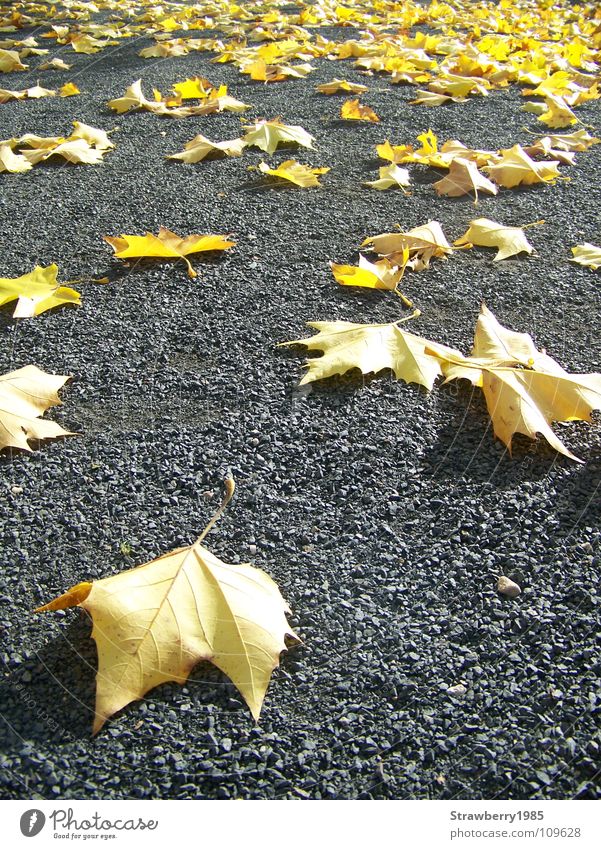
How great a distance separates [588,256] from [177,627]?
5.71 ft

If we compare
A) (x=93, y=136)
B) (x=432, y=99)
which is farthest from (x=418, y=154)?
(x=93, y=136)

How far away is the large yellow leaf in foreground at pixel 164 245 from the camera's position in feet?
6.45

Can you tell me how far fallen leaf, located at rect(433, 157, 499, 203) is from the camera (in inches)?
95.4

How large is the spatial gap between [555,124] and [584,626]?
113 inches

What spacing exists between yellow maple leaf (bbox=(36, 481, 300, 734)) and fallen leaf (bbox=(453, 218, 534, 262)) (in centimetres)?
147

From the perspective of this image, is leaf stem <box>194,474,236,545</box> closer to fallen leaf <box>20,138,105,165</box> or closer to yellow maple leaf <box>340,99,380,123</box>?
fallen leaf <box>20,138,105,165</box>

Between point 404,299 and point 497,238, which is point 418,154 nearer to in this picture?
point 497,238

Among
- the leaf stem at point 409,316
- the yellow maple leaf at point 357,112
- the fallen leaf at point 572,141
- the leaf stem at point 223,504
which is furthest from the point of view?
the yellow maple leaf at point 357,112

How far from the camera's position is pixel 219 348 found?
65.5 inches

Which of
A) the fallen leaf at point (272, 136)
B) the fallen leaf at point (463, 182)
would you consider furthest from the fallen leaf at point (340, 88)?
the fallen leaf at point (463, 182)

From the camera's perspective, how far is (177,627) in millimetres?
981

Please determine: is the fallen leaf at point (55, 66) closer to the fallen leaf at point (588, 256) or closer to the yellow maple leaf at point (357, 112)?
the yellow maple leaf at point (357, 112)

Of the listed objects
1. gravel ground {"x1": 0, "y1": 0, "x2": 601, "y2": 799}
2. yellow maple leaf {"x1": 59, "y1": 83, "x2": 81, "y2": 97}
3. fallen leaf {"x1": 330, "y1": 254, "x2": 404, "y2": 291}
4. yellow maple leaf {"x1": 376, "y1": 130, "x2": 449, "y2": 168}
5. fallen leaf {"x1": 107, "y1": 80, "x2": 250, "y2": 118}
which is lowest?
gravel ground {"x1": 0, "y1": 0, "x2": 601, "y2": 799}

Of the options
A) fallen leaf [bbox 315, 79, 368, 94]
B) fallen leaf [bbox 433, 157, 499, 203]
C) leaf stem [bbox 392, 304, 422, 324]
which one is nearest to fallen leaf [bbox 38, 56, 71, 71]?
fallen leaf [bbox 315, 79, 368, 94]
